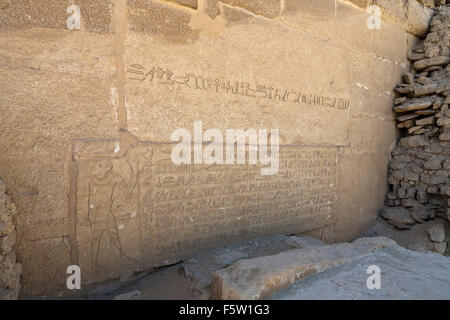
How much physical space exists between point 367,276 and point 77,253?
5.62 feet

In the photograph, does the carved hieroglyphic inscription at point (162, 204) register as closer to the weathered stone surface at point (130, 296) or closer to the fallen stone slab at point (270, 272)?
the weathered stone surface at point (130, 296)

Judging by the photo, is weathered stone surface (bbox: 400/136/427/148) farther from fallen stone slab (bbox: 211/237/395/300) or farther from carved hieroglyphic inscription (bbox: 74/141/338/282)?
fallen stone slab (bbox: 211/237/395/300)

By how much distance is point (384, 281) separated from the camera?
163cm

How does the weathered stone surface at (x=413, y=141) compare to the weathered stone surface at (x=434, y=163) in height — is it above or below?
above

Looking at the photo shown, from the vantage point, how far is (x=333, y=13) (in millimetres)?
2857

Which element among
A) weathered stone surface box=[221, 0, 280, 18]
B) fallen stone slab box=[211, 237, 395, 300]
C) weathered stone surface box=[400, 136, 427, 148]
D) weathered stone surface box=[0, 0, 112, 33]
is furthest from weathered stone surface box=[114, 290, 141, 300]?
weathered stone surface box=[400, 136, 427, 148]

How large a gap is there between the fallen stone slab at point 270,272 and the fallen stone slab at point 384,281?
0.13 ft

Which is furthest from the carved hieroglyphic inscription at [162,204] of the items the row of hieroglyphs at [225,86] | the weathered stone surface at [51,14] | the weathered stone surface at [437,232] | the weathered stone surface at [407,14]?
the weathered stone surface at [407,14]

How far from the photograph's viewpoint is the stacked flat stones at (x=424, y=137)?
3297 millimetres

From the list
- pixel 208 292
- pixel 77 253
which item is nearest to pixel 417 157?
pixel 208 292

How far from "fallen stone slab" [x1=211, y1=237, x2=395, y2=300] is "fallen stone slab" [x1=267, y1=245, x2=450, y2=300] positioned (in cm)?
4

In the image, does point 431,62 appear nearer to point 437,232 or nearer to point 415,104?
point 415,104

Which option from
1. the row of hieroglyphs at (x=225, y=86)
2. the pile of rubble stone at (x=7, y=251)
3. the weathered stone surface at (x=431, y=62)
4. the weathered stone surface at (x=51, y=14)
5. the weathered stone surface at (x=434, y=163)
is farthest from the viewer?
the weathered stone surface at (x=431, y=62)

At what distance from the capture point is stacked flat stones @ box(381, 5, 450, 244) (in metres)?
3.30
